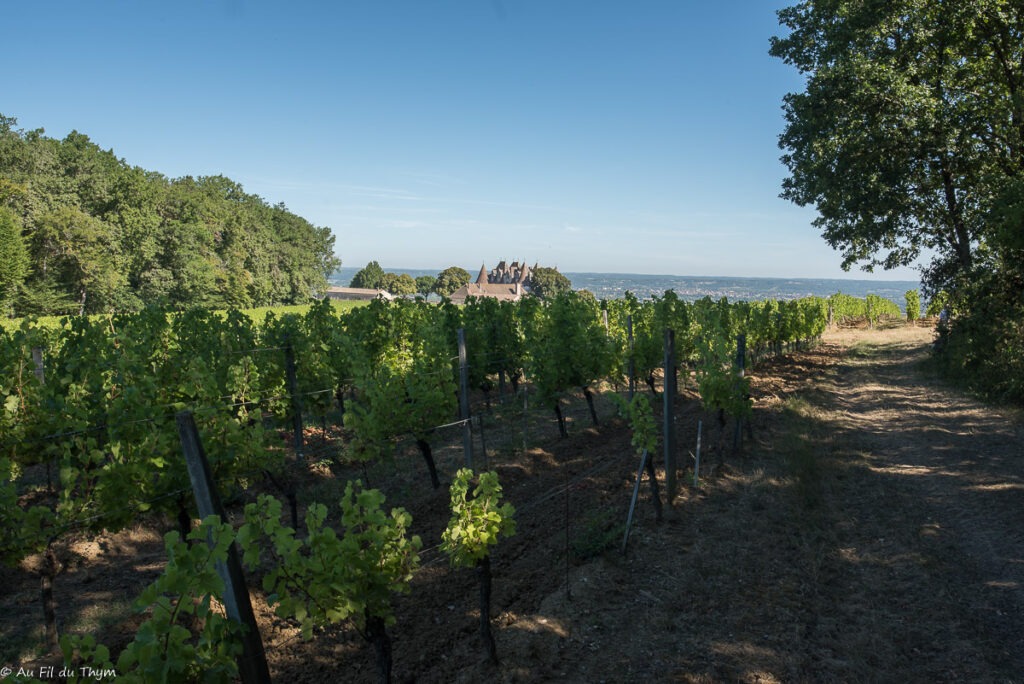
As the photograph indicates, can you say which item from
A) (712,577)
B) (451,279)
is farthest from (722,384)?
(451,279)

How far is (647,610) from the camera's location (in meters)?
6.43

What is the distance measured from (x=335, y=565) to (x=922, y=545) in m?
7.80

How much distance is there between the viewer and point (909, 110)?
15.2 meters

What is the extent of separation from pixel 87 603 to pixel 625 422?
1130cm

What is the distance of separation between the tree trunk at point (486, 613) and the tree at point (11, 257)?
165 ft

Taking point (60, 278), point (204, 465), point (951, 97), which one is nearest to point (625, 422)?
point (204, 465)

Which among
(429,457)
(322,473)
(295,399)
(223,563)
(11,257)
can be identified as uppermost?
(11,257)

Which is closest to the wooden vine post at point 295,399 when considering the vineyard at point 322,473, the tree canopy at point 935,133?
the vineyard at point 322,473

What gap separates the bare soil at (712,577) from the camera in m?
5.62

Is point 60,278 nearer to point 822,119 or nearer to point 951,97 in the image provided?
point 822,119

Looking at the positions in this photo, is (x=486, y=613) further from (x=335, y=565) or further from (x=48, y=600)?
(x=48, y=600)

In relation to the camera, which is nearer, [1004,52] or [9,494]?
[9,494]

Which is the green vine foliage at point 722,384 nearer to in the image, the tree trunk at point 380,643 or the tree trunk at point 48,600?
the tree trunk at point 380,643

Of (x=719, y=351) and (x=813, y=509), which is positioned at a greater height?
(x=719, y=351)
